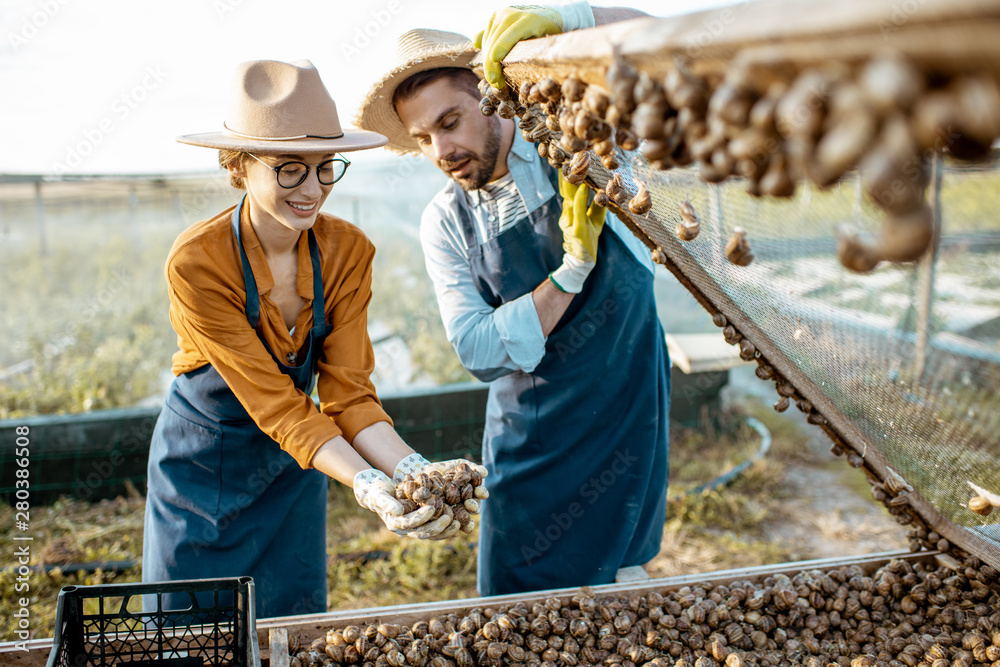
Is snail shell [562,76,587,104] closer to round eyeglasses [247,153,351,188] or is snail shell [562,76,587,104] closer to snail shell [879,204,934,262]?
snail shell [879,204,934,262]

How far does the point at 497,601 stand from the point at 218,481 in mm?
953

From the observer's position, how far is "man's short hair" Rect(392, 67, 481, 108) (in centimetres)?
232

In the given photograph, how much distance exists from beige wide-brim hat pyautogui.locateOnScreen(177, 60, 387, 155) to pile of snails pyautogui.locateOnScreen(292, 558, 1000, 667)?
135cm

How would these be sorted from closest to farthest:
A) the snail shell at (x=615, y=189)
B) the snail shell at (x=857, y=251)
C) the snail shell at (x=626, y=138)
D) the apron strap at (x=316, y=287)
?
1. the snail shell at (x=857, y=251)
2. the snail shell at (x=626, y=138)
3. the snail shell at (x=615, y=189)
4. the apron strap at (x=316, y=287)

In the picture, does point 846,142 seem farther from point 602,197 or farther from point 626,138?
point 602,197

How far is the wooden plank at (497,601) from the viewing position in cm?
188

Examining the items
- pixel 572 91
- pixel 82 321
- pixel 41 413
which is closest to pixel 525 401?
pixel 572 91

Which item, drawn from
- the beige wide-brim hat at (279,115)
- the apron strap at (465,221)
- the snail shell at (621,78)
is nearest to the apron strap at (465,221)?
the apron strap at (465,221)

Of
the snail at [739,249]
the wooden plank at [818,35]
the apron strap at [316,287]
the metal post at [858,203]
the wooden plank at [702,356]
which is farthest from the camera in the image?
the wooden plank at [702,356]

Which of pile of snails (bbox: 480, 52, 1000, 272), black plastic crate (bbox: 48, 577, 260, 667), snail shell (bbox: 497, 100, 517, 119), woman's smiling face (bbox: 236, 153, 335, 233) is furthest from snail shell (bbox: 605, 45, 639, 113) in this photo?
black plastic crate (bbox: 48, 577, 260, 667)

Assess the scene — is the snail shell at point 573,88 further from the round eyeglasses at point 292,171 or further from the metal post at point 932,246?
the round eyeglasses at point 292,171

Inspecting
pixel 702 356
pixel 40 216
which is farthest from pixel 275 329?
pixel 40 216

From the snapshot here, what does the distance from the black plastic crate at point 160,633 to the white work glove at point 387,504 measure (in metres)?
0.34

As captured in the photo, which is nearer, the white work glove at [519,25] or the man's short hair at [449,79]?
the white work glove at [519,25]
